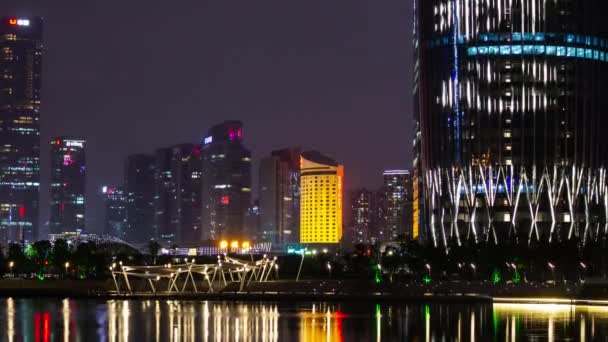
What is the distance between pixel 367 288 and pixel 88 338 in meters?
81.8

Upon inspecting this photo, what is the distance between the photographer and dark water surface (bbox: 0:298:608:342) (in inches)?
4085

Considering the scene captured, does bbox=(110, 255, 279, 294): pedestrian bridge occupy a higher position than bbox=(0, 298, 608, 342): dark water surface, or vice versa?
bbox=(110, 255, 279, 294): pedestrian bridge

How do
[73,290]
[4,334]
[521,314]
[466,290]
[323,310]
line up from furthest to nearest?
[73,290], [466,290], [323,310], [521,314], [4,334]

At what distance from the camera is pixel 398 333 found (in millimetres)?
106375

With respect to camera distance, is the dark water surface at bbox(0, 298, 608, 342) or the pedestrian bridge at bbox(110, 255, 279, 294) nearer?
the dark water surface at bbox(0, 298, 608, 342)

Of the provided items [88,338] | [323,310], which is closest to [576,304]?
[323,310]

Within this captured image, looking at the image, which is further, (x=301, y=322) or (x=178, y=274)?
(x=178, y=274)

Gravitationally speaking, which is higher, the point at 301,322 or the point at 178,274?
the point at 178,274

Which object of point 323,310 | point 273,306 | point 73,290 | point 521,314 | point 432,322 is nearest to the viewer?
point 432,322

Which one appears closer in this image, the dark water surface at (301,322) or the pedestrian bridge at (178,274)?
the dark water surface at (301,322)

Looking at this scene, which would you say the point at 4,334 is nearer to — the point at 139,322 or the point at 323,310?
the point at 139,322

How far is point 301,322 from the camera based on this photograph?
393 ft

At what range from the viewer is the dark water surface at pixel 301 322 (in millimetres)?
103750

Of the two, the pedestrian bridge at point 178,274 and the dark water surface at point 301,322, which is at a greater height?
the pedestrian bridge at point 178,274
